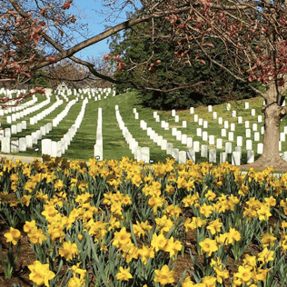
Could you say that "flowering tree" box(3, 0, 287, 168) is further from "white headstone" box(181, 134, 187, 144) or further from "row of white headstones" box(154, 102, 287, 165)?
"white headstone" box(181, 134, 187, 144)

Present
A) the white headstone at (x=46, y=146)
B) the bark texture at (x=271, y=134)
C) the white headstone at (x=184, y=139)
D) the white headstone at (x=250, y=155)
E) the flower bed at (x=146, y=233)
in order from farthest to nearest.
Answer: the white headstone at (x=184, y=139), the white headstone at (x=250, y=155), the bark texture at (x=271, y=134), the white headstone at (x=46, y=146), the flower bed at (x=146, y=233)

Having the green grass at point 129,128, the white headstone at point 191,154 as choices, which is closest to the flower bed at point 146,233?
the green grass at point 129,128

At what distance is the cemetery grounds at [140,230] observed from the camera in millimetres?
2963

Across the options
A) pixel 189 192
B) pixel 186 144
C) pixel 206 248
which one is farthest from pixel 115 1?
pixel 186 144

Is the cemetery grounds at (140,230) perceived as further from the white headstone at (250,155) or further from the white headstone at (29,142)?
the white headstone at (29,142)

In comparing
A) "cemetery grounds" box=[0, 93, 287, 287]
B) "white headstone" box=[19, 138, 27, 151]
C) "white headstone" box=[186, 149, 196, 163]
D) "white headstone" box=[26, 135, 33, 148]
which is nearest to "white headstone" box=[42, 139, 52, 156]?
"white headstone" box=[19, 138, 27, 151]

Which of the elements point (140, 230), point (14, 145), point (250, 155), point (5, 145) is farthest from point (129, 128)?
point (140, 230)

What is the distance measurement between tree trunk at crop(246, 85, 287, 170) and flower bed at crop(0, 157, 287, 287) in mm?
6718

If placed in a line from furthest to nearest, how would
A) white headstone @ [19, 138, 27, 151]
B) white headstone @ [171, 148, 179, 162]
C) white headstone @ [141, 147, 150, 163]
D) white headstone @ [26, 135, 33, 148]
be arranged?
white headstone @ [26, 135, 33, 148], white headstone @ [19, 138, 27, 151], white headstone @ [171, 148, 179, 162], white headstone @ [141, 147, 150, 163]

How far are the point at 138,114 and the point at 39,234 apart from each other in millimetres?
28669

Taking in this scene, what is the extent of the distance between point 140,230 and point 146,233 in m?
0.51

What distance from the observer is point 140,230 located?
3287 mm

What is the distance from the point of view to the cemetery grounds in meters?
2.96

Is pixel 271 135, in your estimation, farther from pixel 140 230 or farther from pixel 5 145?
pixel 140 230
